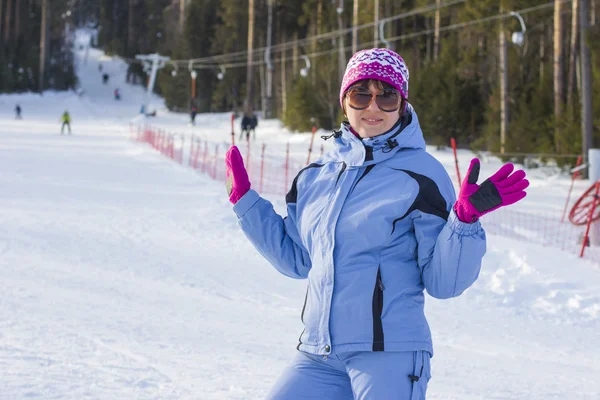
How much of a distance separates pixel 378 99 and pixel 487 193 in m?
0.50

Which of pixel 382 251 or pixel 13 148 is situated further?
pixel 13 148

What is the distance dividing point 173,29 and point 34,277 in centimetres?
7369

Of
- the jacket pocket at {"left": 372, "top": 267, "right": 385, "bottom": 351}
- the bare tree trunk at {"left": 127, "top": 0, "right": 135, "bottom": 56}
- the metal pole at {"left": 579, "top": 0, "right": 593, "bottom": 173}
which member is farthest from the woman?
the bare tree trunk at {"left": 127, "top": 0, "right": 135, "bottom": 56}

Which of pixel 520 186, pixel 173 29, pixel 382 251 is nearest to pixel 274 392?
pixel 382 251

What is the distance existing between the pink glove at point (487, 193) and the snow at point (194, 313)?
8.51 ft

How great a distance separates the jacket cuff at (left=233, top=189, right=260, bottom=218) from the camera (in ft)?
9.36

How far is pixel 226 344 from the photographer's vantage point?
5723 millimetres

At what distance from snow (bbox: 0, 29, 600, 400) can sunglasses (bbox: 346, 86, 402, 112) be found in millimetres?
2447

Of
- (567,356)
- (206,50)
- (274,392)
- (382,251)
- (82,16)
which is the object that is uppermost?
(82,16)

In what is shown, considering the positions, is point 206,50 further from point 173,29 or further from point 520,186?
point 520,186

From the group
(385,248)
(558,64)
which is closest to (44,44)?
(558,64)

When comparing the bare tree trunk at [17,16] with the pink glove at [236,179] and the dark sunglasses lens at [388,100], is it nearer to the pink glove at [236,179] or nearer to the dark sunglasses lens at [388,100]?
the pink glove at [236,179]

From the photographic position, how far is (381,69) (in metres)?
2.61

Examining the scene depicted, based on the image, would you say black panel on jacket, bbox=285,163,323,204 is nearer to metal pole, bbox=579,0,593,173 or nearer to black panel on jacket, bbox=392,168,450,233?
black panel on jacket, bbox=392,168,450,233
